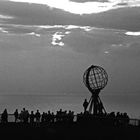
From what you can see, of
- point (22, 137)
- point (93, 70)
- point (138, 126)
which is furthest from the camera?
point (93, 70)

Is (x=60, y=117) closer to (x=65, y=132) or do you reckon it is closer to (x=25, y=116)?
(x=65, y=132)

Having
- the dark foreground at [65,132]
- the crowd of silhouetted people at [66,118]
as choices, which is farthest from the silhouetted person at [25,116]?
the dark foreground at [65,132]

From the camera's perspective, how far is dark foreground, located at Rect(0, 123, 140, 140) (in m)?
33.0

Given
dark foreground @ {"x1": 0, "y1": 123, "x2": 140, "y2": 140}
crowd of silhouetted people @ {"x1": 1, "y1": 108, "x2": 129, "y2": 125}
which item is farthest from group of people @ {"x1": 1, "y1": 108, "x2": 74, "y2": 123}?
dark foreground @ {"x1": 0, "y1": 123, "x2": 140, "y2": 140}

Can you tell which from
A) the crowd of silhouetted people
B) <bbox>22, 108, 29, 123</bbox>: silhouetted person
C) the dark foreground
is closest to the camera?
the dark foreground

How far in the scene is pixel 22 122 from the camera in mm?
35625

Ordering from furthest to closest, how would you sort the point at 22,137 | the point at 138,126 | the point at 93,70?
the point at 93,70
the point at 138,126
the point at 22,137

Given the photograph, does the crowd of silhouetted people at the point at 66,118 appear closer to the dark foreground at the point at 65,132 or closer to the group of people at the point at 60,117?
the group of people at the point at 60,117

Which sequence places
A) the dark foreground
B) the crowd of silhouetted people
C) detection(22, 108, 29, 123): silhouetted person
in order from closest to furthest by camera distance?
the dark foreground → the crowd of silhouetted people → detection(22, 108, 29, 123): silhouetted person

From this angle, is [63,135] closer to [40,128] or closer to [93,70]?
[40,128]

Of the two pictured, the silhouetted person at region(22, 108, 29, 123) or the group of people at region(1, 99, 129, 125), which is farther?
the silhouetted person at region(22, 108, 29, 123)

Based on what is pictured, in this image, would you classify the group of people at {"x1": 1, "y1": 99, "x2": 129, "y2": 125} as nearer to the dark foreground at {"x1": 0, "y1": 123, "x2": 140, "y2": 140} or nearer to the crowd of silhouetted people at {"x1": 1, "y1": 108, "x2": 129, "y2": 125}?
the crowd of silhouetted people at {"x1": 1, "y1": 108, "x2": 129, "y2": 125}

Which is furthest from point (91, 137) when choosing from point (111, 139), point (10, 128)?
point (10, 128)

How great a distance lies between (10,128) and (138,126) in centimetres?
1043
